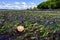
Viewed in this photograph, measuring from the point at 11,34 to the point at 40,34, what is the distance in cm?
37

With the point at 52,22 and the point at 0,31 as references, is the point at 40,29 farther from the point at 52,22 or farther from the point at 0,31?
the point at 0,31

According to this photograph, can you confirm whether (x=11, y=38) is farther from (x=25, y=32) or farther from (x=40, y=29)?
(x=40, y=29)

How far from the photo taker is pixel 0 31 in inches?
114

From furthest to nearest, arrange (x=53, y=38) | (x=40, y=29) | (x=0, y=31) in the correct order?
(x=0, y=31) < (x=40, y=29) < (x=53, y=38)

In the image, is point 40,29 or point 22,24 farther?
point 22,24

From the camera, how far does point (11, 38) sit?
269 centimetres

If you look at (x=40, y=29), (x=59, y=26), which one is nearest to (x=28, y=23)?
(x=40, y=29)

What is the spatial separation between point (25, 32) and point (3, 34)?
29 centimetres

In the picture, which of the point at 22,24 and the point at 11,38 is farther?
the point at 22,24

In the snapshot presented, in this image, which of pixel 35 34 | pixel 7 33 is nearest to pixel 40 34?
pixel 35 34

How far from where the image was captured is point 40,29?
2.69 m

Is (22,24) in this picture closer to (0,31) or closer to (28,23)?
(28,23)

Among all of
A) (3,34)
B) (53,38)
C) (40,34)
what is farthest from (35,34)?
(3,34)

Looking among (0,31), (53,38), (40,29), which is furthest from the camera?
(0,31)
